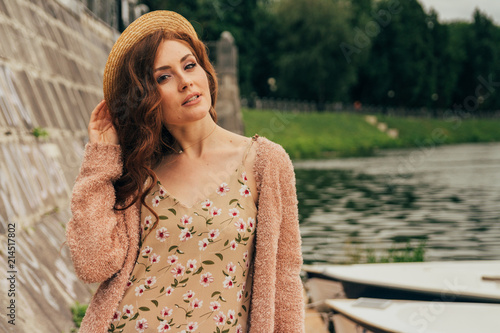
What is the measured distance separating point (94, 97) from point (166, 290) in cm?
628

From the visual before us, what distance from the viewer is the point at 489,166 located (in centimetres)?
2781

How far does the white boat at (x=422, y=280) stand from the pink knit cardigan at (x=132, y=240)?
4657 millimetres

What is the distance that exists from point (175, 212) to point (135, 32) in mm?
602

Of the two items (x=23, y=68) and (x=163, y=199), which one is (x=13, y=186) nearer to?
(x=23, y=68)


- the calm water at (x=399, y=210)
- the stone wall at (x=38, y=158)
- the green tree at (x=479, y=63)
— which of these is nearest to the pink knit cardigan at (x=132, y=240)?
the stone wall at (x=38, y=158)

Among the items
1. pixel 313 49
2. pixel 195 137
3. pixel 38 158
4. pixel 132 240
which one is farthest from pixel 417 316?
pixel 313 49

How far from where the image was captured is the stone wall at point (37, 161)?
346 centimetres

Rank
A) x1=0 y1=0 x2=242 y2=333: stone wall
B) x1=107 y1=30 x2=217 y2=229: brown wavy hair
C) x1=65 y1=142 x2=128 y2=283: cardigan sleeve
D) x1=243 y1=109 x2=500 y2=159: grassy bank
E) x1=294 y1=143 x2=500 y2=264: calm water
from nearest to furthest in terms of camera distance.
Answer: x1=65 y1=142 x2=128 y2=283: cardigan sleeve → x1=107 y1=30 x2=217 y2=229: brown wavy hair → x1=0 y1=0 x2=242 y2=333: stone wall → x1=294 y1=143 x2=500 y2=264: calm water → x1=243 y1=109 x2=500 y2=159: grassy bank

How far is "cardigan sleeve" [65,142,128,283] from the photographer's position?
84.3 inches

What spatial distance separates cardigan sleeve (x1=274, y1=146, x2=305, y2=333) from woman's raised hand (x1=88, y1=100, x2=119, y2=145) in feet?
1.92

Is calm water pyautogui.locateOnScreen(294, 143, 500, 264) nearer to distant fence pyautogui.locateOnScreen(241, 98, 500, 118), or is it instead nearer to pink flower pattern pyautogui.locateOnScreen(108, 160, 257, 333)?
pink flower pattern pyautogui.locateOnScreen(108, 160, 257, 333)

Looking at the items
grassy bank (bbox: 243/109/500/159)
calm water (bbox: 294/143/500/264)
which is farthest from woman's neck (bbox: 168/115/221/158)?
grassy bank (bbox: 243/109/500/159)

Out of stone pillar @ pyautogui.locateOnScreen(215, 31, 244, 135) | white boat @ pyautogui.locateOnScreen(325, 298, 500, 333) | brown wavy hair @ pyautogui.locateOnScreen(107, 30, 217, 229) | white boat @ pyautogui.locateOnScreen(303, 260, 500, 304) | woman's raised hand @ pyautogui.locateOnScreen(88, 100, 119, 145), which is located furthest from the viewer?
stone pillar @ pyautogui.locateOnScreen(215, 31, 244, 135)

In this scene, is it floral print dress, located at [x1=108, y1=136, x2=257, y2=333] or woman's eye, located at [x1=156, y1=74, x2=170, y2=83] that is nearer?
floral print dress, located at [x1=108, y1=136, x2=257, y2=333]
